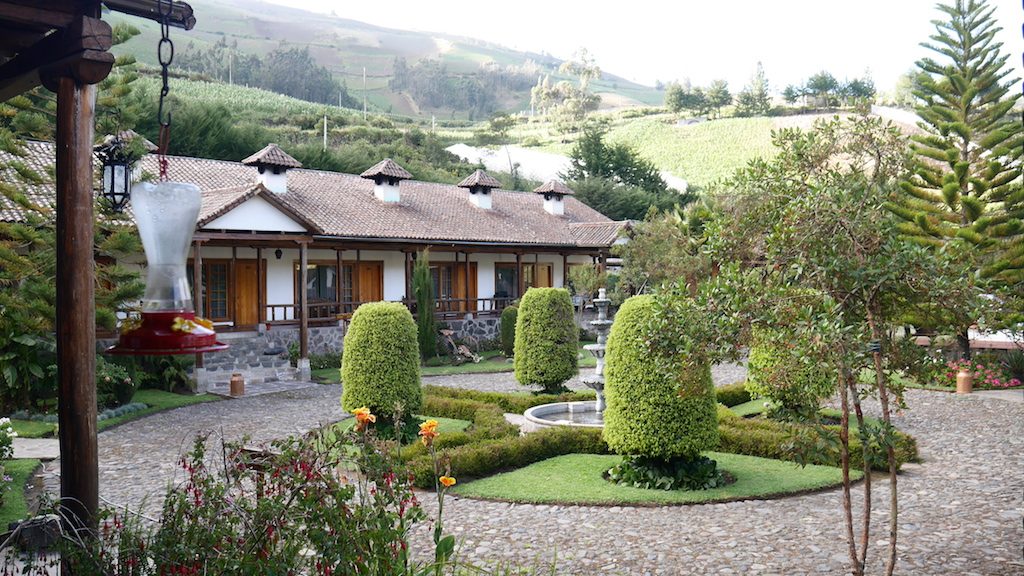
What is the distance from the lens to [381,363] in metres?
9.47

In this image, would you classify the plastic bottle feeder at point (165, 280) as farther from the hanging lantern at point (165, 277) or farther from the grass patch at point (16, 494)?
the grass patch at point (16, 494)

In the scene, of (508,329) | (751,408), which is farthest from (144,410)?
(508,329)

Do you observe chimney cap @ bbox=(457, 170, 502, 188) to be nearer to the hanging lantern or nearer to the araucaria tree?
the araucaria tree

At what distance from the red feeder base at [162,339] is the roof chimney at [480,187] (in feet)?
76.0

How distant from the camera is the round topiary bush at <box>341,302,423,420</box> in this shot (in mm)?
9461

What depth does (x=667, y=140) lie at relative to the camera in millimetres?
59656

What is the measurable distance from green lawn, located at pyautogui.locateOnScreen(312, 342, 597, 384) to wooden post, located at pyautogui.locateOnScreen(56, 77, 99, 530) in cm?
1291

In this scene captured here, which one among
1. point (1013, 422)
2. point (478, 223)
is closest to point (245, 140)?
point (478, 223)

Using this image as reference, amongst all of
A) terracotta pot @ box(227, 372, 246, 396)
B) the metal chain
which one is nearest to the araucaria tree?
terracotta pot @ box(227, 372, 246, 396)

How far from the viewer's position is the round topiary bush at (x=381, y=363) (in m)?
9.46

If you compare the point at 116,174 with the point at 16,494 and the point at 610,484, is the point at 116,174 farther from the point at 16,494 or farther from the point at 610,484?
the point at 610,484

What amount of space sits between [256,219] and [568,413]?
27.3 ft

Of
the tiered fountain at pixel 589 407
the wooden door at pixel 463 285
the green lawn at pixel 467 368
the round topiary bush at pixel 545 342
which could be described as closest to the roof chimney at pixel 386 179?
the wooden door at pixel 463 285

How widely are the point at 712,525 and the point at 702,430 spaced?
1.22m
